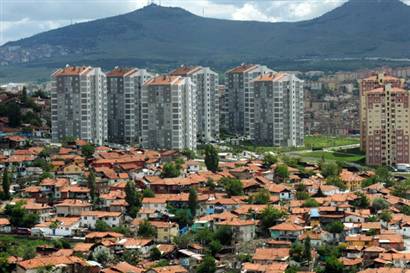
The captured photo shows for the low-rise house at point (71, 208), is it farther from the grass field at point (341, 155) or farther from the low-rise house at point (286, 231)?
the grass field at point (341, 155)

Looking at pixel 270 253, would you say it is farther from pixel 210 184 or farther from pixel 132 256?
pixel 210 184

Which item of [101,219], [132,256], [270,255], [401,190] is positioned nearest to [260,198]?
[101,219]

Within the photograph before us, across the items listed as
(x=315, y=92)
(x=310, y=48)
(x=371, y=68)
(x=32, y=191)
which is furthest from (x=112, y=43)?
(x=32, y=191)

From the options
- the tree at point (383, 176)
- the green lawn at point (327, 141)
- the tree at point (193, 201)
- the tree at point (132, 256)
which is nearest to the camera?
the tree at point (132, 256)

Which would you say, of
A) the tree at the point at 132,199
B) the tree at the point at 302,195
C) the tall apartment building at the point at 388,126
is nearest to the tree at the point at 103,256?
the tree at the point at 132,199

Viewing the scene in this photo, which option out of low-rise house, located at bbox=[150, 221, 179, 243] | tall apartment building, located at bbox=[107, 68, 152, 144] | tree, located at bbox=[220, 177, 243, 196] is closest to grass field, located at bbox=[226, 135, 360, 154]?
tall apartment building, located at bbox=[107, 68, 152, 144]
